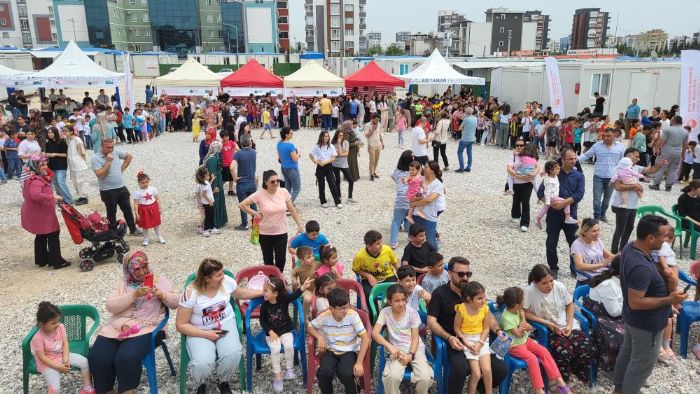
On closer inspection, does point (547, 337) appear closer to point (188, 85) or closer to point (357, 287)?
point (357, 287)

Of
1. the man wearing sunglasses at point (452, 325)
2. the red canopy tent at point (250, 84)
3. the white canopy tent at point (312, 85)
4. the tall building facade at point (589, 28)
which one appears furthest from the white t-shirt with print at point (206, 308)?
the tall building facade at point (589, 28)

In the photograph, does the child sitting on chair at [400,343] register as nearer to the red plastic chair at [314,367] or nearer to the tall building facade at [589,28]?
the red plastic chair at [314,367]

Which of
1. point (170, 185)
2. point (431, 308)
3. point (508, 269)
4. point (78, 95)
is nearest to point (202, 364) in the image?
point (431, 308)

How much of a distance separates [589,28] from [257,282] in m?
197

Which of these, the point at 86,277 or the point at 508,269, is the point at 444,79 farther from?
the point at 86,277

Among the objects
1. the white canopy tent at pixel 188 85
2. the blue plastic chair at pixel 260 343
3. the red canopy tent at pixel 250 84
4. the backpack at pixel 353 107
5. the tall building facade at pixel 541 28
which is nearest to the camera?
the blue plastic chair at pixel 260 343

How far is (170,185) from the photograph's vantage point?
38.2ft

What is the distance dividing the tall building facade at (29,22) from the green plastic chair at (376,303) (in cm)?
11346

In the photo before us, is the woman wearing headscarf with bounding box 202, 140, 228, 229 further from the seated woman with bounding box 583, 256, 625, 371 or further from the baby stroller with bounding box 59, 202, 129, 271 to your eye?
the seated woman with bounding box 583, 256, 625, 371

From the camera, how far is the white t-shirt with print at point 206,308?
4.12 m

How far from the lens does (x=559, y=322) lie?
4297mm

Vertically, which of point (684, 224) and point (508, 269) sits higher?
point (684, 224)

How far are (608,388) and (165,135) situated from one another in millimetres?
18669

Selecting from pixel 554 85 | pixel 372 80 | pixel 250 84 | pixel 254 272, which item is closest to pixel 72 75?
pixel 250 84
